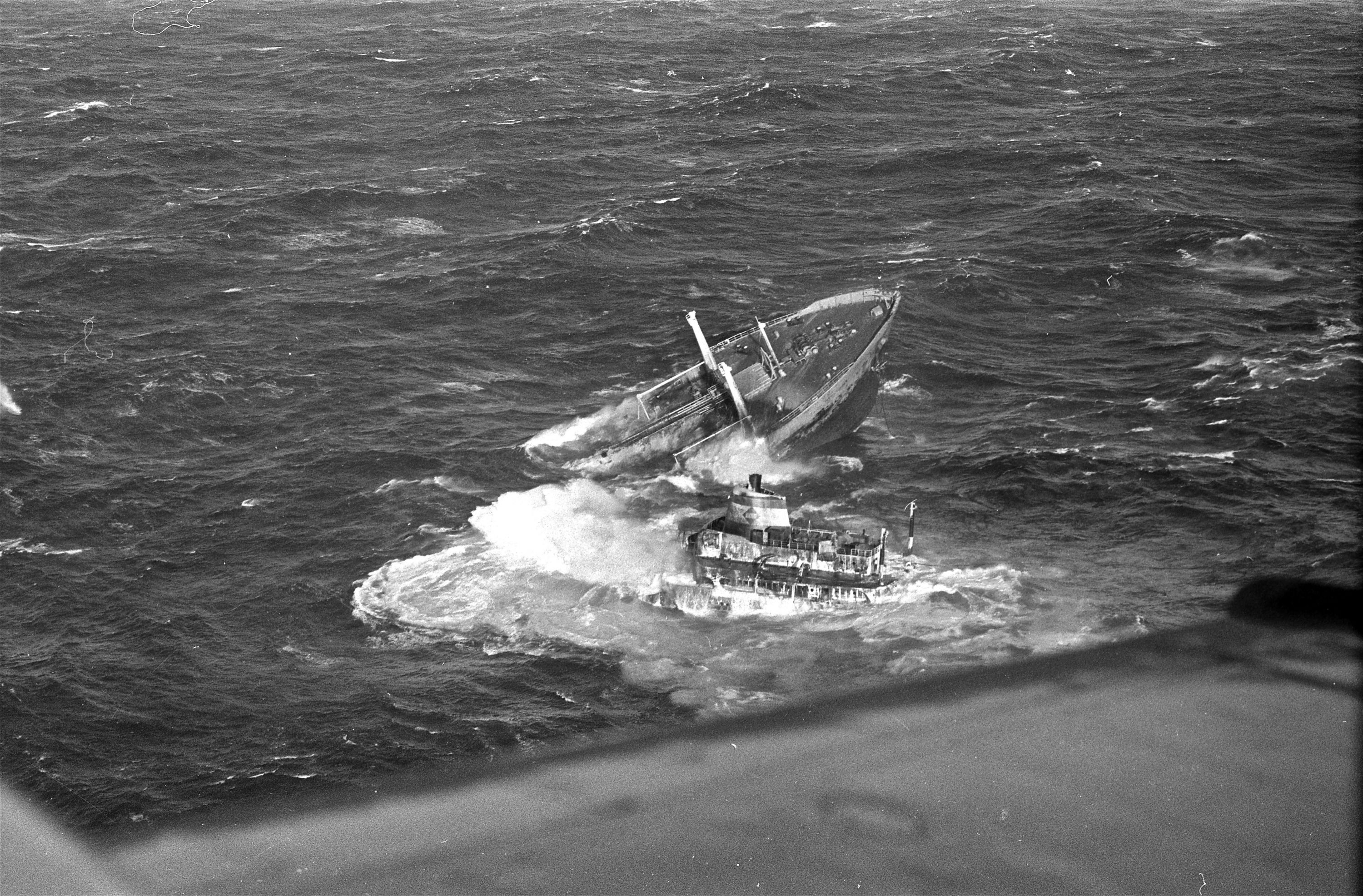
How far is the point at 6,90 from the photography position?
164m

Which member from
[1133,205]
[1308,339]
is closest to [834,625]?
[1308,339]

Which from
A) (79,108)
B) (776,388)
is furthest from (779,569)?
(79,108)

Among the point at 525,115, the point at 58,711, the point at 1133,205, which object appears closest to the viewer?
the point at 58,711

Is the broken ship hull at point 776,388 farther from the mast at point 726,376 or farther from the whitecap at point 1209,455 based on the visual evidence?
the whitecap at point 1209,455

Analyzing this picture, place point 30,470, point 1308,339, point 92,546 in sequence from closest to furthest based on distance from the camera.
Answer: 1. point 92,546
2. point 30,470
3. point 1308,339

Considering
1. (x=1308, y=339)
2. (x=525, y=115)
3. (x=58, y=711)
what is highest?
(x=525, y=115)

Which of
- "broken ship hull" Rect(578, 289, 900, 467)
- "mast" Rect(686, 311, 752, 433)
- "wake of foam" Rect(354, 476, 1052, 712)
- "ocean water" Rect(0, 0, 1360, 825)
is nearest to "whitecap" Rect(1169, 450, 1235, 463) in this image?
"ocean water" Rect(0, 0, 1360, 825)

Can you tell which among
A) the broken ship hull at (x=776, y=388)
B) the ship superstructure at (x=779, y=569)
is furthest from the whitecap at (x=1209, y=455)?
the ship superstructure at (x=779, y=569)

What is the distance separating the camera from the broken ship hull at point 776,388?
85.7 meters

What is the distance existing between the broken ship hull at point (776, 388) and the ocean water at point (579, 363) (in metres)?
2.11

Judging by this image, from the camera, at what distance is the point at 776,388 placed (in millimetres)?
89938

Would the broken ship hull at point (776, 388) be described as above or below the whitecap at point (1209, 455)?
above

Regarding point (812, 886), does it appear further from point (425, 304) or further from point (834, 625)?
point (425, 304)

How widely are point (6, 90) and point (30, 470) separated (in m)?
97.4
